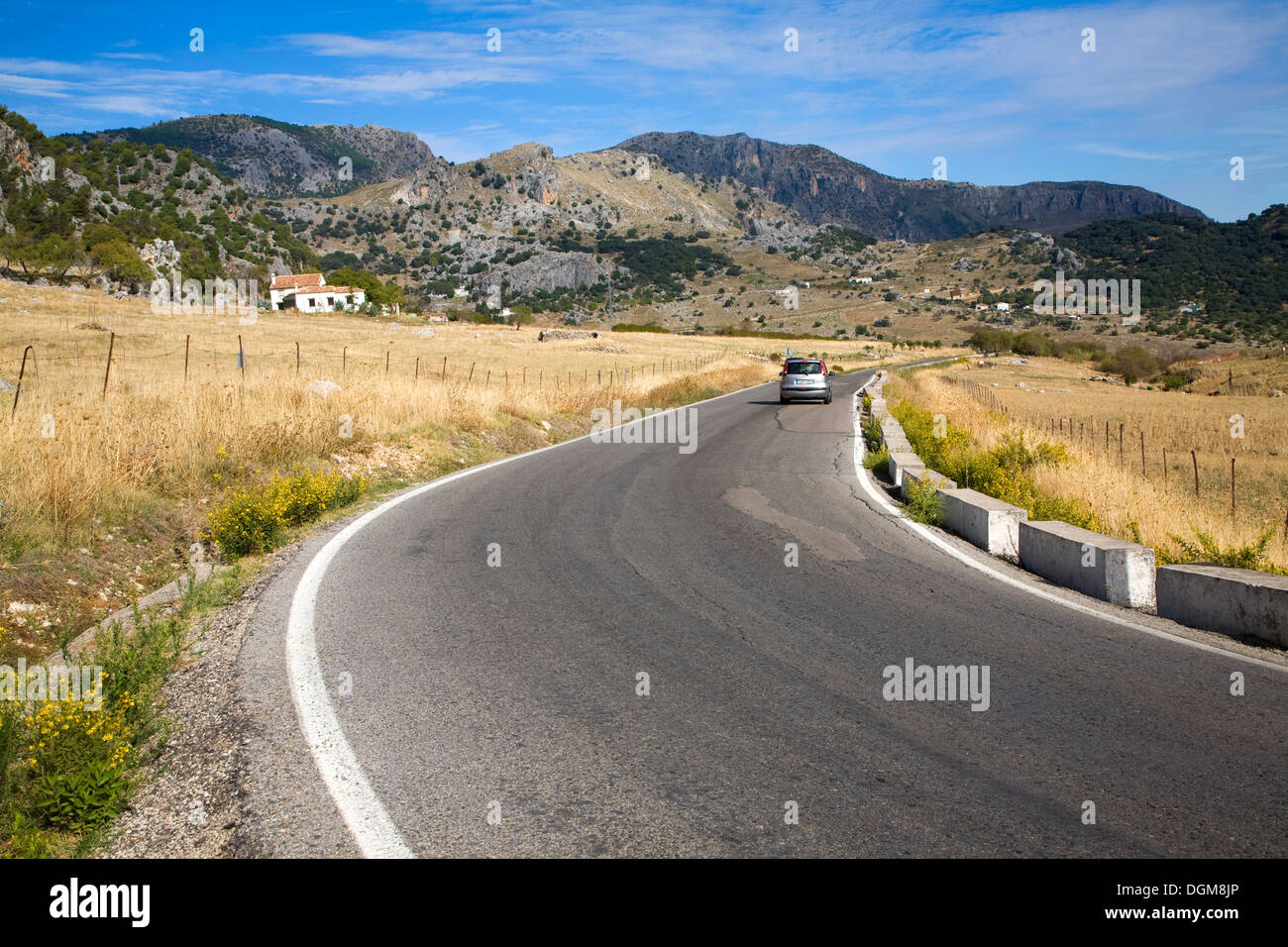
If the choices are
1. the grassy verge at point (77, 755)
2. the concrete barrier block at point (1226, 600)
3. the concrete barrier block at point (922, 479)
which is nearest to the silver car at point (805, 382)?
the concrete barrier block at point (922, 479)

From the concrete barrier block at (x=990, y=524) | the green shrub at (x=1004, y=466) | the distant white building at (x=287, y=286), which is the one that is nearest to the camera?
A: the concrete barrier block at (x=990, y=524)

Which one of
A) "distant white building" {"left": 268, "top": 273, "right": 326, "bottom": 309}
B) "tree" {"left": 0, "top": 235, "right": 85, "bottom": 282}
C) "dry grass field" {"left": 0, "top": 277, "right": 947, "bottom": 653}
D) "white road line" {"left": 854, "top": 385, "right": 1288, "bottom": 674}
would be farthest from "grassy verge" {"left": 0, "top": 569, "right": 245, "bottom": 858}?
"distant white building" {"left": 268, "top": 273, "right": 326, "bottom": 309}

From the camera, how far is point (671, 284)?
16738 centimetres

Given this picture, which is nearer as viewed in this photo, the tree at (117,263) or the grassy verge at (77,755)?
the grassy verge at (77,755)

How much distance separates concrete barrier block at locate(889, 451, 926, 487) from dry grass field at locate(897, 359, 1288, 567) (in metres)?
1.75

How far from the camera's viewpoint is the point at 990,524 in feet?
28.6

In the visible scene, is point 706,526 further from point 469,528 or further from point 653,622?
point 653,622

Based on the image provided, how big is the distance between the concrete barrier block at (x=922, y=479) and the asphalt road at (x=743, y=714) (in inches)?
93.1

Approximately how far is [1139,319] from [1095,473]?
116114 millimetres

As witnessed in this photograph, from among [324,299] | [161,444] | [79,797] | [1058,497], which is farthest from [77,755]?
[324,299]

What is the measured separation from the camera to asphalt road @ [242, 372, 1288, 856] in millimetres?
3531

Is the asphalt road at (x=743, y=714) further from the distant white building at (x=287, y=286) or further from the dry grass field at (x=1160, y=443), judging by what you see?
the distant white building at (x=287, y=286)

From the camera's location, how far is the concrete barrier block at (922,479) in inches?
433

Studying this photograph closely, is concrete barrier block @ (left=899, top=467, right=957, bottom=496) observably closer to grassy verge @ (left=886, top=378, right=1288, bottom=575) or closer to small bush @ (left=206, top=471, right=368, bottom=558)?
grassy verge @ (left=886, top=378, right=1288, bottom=575)
